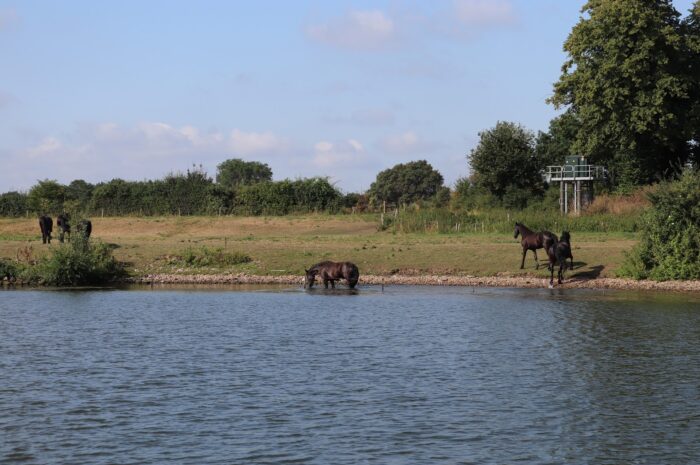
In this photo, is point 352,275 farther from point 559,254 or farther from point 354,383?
point 354,383

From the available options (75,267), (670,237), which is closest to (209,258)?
(75,267)

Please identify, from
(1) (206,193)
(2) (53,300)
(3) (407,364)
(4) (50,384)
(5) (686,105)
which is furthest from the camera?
(1) (206,193)

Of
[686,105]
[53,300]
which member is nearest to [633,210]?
[686,105]

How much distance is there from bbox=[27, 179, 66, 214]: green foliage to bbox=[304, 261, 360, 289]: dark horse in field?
45.7 m

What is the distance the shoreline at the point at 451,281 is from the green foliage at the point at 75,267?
1.19 meters

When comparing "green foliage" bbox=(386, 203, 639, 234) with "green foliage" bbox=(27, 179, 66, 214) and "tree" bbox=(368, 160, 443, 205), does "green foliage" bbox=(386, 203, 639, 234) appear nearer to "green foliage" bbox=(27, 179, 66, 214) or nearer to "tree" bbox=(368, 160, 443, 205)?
"green foliage" bbox=(27, 179, 66, 214)

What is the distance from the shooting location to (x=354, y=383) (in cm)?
1889

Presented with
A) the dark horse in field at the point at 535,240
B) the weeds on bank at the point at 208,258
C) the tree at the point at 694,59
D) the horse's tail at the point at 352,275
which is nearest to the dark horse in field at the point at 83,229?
the weeds on bank at the point at 208,258

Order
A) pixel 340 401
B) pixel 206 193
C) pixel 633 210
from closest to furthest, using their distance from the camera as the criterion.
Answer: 1. pixel 340 401
2. pixel 633 210
3. pixel 206 193

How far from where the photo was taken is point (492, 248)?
4347 cm

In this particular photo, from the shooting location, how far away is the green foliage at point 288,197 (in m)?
74.9

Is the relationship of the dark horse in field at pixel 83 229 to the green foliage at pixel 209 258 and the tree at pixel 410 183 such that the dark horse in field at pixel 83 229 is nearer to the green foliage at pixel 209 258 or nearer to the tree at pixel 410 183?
the green foliage at pixel 209 258

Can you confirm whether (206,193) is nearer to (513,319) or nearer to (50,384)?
(513,319)

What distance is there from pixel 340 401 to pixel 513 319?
12216 mm
